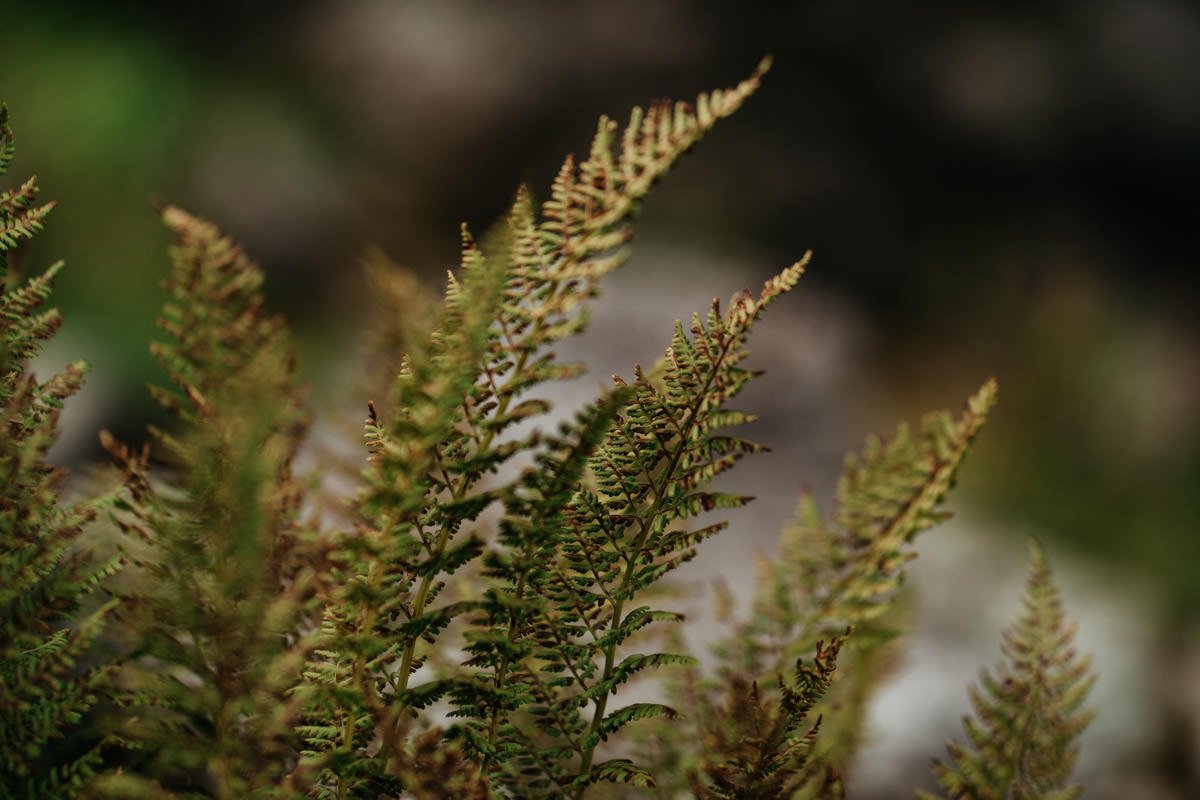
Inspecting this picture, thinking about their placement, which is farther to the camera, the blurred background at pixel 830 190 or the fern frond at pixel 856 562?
the blurred background at pixel 830 190

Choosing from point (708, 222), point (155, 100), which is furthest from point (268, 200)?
point (708, 222)

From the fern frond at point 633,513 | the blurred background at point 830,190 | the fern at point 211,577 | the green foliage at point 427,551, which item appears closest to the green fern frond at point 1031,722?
the green foliage at point 427,551

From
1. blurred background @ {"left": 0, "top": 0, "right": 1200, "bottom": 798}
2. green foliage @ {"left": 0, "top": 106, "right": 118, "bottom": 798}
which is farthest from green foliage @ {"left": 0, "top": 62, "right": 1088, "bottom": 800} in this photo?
blurred background @ {"left": 0, "top": 0, "right": 1200, "bottom": 798}

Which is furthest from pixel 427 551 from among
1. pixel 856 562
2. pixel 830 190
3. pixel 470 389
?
pixel 830 190

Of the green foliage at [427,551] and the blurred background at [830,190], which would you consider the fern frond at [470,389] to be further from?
the blurred background at [830,190]

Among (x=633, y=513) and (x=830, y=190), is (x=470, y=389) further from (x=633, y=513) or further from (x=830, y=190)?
(x=830, y=190)
